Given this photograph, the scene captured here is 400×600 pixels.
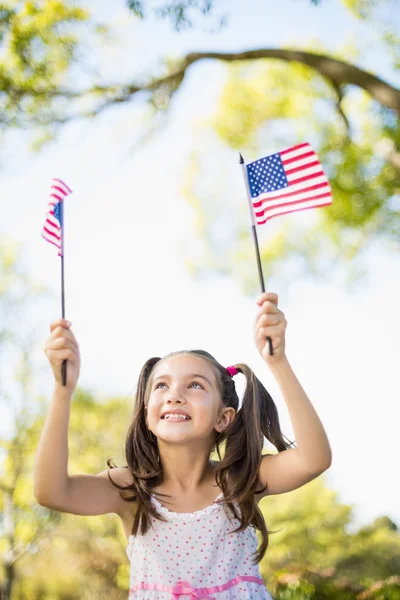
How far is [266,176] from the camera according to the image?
2518mm

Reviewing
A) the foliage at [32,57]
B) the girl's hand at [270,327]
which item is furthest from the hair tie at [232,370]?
the foliage at [32,57]

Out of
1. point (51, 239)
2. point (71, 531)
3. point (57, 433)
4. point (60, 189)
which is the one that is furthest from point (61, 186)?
point (71, 531)

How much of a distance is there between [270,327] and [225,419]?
0.61 m

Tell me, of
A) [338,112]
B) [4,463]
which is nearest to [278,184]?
[338,112]

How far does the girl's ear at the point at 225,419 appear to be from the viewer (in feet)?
7.74

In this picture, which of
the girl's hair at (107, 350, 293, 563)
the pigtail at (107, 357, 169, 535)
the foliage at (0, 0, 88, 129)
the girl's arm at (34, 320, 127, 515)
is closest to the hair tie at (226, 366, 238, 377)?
the girl's hair at (107, 350, 293, 563)

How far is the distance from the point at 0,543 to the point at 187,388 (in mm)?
11338

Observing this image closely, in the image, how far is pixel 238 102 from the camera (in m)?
9.53

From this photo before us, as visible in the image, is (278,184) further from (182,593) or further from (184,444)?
(182,593)

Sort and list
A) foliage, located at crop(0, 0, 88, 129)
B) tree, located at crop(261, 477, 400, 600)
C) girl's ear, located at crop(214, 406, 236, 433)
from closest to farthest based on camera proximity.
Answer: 1. girl's ear, located at crop(214, 406, 236, 433)
2. foliage, located at crop(0, 0, 88, 129)
3. tree, located at crop(261, 477, 400, 600)

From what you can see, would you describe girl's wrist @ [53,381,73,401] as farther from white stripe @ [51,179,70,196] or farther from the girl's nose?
white stripe @ [51,179,70,196]

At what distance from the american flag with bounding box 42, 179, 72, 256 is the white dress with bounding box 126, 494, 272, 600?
0.97 metres

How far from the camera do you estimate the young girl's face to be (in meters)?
2.16

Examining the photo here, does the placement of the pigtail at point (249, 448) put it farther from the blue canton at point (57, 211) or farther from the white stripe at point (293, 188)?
the blue canton at point (57, 211)
